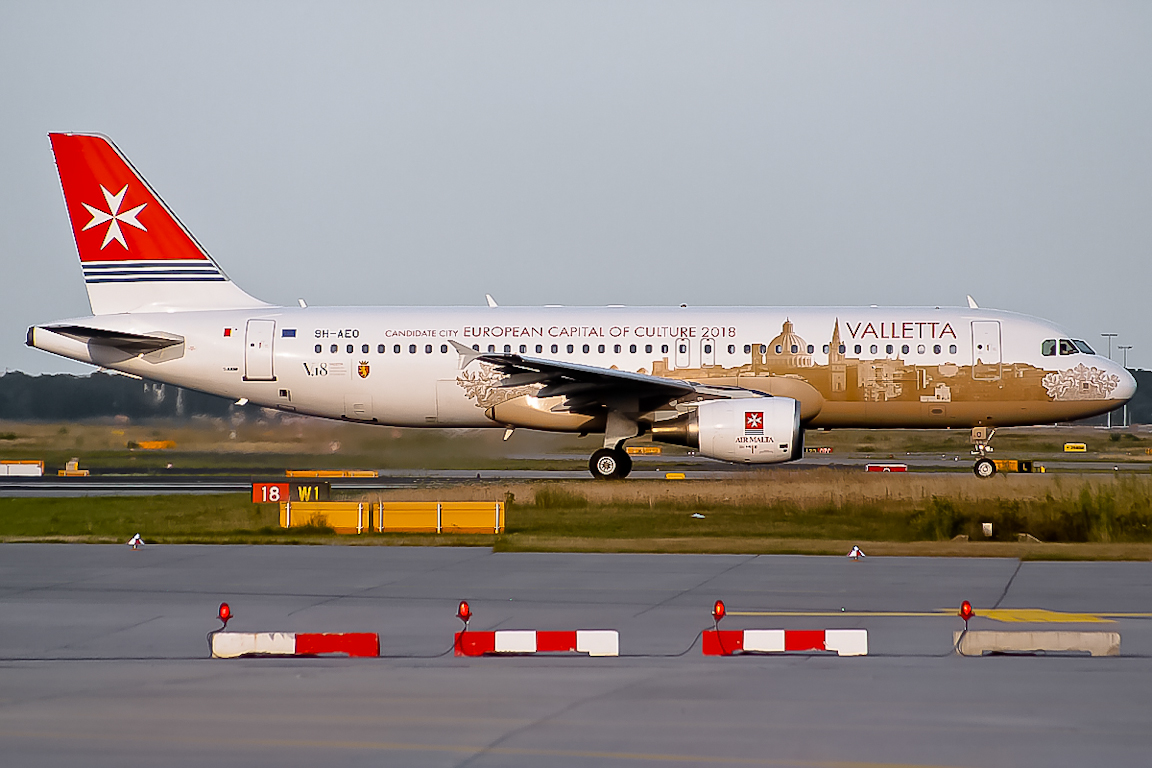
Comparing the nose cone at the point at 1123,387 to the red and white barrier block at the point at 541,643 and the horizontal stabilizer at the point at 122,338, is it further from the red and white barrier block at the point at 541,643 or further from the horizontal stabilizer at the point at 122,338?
the red and white barrier block at the point at 541,643

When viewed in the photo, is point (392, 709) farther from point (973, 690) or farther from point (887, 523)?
point (887, 523)

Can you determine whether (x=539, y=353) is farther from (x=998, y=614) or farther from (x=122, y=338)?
(x=998, y=614)

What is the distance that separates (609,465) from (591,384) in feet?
7.43

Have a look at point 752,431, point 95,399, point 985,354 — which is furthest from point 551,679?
point 95,399

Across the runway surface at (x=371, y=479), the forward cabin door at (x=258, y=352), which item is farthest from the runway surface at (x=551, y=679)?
the runway surface at (x=371, y=479)

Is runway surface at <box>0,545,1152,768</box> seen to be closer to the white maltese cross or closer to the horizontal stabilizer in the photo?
the horizontal stabilizer

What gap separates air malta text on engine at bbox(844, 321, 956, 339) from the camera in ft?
97.3

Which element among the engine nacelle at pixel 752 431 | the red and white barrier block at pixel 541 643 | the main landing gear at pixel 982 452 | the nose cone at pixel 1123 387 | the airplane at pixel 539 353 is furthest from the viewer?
the main landing gear at pixel 982 452

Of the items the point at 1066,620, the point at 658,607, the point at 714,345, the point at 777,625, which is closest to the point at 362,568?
the point at 658,607

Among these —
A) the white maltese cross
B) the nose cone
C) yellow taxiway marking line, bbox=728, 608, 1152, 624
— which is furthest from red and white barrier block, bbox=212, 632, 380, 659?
the nose cone

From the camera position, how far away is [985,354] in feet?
97.5

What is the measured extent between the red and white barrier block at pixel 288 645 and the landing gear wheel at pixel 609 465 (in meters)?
19.4

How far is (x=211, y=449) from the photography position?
133 ft

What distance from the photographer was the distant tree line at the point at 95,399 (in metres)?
41.0
